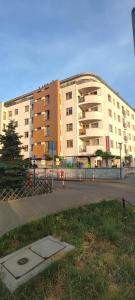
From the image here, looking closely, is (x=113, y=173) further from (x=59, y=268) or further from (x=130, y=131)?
(x=130, y=131)

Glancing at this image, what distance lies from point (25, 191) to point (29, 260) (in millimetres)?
8091

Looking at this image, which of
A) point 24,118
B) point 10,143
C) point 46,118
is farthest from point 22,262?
point 24,118

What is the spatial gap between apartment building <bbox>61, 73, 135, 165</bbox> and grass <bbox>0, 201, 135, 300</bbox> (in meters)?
36.1

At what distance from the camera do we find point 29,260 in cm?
400

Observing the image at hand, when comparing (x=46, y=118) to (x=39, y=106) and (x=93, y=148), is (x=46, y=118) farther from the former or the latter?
(x=93, y=148)

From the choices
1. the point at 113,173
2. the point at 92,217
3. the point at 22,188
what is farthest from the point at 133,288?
the point at 113,173

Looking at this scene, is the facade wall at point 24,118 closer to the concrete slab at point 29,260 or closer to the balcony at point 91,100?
the balcony at point 91,100

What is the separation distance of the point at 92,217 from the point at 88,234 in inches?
45.9

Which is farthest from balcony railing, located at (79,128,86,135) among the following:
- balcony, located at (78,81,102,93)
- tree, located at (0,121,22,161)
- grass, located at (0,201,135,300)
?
grass, located at (0,201,135,300)

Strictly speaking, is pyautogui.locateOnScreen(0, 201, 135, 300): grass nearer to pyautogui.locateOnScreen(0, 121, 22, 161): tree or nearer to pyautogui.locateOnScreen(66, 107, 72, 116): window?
pyautogui.locateOnScreen(0, 121, 22, 161): tree

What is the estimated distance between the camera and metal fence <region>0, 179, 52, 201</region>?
11.2 m

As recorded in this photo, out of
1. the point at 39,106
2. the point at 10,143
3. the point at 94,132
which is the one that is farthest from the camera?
the point at 39,106

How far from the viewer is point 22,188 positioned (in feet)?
39.2

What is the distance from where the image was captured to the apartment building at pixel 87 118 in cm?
4284
